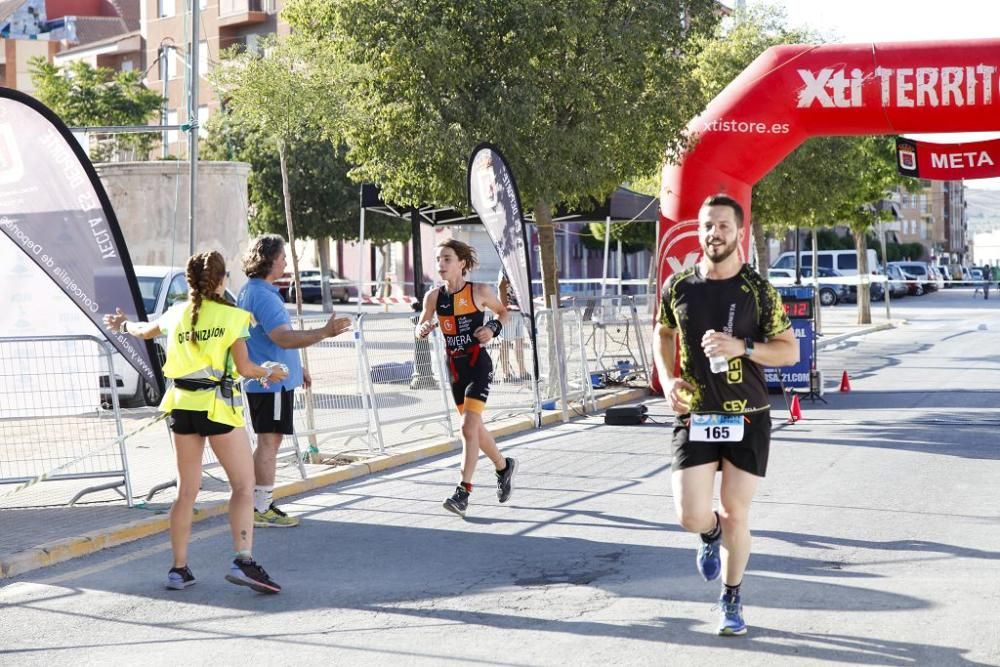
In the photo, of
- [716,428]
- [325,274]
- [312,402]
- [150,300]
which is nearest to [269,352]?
[312,402]

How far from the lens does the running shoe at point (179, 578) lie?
6727mm

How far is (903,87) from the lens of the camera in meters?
15.2

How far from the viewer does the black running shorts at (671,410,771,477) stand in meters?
5.47

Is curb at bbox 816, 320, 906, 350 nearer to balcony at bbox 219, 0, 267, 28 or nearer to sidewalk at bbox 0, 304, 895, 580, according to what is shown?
sidewalk at bbox 0, 304, 895, 580

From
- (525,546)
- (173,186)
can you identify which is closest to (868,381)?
(173,186)

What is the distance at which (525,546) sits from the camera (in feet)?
25.1

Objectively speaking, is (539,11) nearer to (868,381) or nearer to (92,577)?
(868,381)

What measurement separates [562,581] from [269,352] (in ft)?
8.21

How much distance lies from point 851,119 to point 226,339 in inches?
432

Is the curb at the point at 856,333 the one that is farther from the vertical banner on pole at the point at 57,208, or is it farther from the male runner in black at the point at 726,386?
the male runner in black at the point at 726,386

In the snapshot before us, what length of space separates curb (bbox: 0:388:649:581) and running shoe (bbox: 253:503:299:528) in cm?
56

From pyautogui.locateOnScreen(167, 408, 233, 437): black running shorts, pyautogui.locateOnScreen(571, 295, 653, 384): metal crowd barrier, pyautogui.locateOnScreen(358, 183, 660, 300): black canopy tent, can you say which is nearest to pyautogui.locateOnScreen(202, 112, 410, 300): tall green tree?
pyautogui.locateOnScreen(358, 183, 660, 300): black canopy tent

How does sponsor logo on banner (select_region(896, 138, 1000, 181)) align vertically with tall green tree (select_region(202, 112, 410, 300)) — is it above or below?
below

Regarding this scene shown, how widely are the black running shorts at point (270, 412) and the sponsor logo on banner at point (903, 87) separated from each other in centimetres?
939
